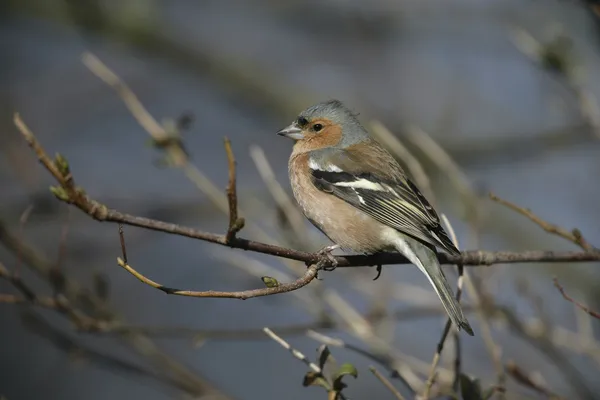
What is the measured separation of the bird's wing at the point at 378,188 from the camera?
467 cm

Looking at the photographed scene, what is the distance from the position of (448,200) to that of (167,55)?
348 centimetres

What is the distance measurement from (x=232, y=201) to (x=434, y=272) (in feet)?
6.61

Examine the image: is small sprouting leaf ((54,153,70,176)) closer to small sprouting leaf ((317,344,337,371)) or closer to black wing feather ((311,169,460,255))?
small sprouting leaf ((317,344,337,371))

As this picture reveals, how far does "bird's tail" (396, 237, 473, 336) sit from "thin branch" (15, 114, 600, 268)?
8cm

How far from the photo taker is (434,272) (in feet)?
14.1

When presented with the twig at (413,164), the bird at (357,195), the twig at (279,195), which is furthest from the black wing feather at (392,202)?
the twig at (279,195)

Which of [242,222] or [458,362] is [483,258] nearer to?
[458,362]

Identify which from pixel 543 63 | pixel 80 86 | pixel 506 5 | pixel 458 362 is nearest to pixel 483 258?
pixel 458 362

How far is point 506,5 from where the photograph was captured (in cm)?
890

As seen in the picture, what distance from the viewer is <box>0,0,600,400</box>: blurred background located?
5.06m

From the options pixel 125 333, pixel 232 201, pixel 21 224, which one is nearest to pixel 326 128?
pixel 125 333

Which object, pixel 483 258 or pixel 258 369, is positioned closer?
pixel 483 258

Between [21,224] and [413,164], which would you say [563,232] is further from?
[21,224]

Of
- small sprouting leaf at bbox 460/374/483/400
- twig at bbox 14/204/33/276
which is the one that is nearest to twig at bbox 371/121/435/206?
small sprouting leaf at bbox 460/374/483/400
